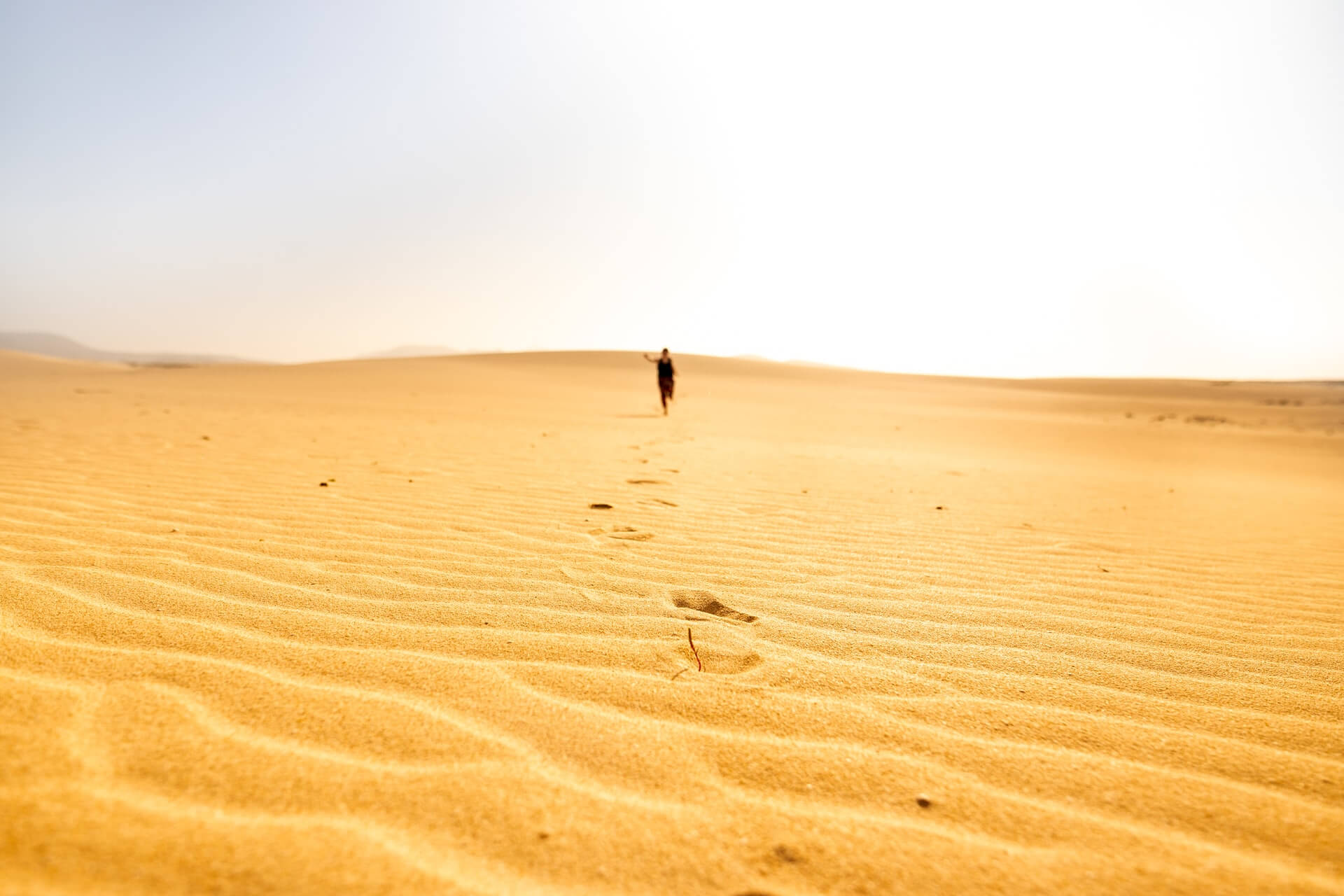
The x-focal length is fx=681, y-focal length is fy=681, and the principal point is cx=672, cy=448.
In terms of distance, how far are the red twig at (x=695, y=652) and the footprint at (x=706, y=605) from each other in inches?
8.6

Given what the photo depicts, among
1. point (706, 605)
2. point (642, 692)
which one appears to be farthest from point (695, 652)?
point (706, 605)

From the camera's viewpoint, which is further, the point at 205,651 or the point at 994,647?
the point at 994,647

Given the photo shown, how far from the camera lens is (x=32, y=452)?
543cm

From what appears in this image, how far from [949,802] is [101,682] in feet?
6.65

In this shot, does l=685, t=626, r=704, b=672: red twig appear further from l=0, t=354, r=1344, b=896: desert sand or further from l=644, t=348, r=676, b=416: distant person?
l=644, t=348, r=676, b=416: distant person

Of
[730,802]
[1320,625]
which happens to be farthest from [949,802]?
[1320,625]

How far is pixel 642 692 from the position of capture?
6.04 ft

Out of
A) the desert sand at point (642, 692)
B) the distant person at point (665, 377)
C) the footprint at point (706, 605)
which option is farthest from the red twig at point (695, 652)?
the distant person at point (665, 377)

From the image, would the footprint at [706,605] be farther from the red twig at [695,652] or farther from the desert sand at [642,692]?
the red twig at [695,652]

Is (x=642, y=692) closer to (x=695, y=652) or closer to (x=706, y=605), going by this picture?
(x=695, y=652)

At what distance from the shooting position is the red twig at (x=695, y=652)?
6.60ft

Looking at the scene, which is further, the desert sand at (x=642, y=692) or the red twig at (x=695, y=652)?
the red twig at (x=695, y=652)

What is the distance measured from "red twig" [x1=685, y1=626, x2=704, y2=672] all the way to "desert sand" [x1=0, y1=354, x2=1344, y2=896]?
3 centimetres

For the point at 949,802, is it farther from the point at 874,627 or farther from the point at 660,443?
the point at 660,443
